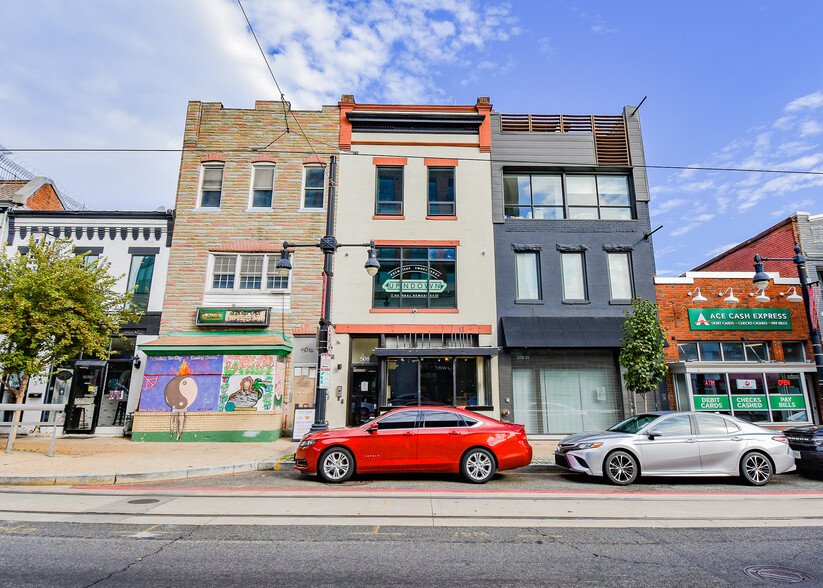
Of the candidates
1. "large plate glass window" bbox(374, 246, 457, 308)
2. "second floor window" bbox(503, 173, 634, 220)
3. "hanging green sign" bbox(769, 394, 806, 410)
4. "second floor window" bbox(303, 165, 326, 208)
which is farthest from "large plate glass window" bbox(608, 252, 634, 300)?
"second floor window" bbox(303, 165, 326, 208)

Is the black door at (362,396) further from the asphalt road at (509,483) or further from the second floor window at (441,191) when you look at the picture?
the second floor window at (441,191)

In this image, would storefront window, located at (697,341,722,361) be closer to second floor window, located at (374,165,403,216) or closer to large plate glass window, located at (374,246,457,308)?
large plate glass window, located at (374,246,457,308)

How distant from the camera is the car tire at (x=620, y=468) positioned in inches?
370

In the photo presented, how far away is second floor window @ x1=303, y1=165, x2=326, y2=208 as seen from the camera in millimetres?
18531

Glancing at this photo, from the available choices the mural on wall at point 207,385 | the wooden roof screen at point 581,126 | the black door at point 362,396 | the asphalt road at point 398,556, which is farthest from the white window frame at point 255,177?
→ the asphalt road at point 398,556

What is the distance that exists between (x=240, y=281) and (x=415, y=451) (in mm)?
11369

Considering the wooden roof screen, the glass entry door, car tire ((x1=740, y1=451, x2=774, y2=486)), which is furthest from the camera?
the wooden roof screen

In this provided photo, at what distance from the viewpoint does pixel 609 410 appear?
1661 cm

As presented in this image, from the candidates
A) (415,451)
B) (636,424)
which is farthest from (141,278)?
(636,424)

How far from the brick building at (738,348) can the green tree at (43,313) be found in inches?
759

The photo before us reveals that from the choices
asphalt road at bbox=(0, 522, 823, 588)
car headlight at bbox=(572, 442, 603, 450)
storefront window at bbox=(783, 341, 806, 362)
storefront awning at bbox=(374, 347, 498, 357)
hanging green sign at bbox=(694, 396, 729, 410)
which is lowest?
asphalt road at bbox=(0, 522, 823, 588)

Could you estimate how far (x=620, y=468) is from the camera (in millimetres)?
9445

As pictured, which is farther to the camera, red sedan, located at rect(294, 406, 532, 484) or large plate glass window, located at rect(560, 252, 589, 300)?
large plate glass window, located at rect(560, 252, 589, 300)

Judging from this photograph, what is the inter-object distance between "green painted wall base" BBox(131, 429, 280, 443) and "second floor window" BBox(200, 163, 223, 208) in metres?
8.95
